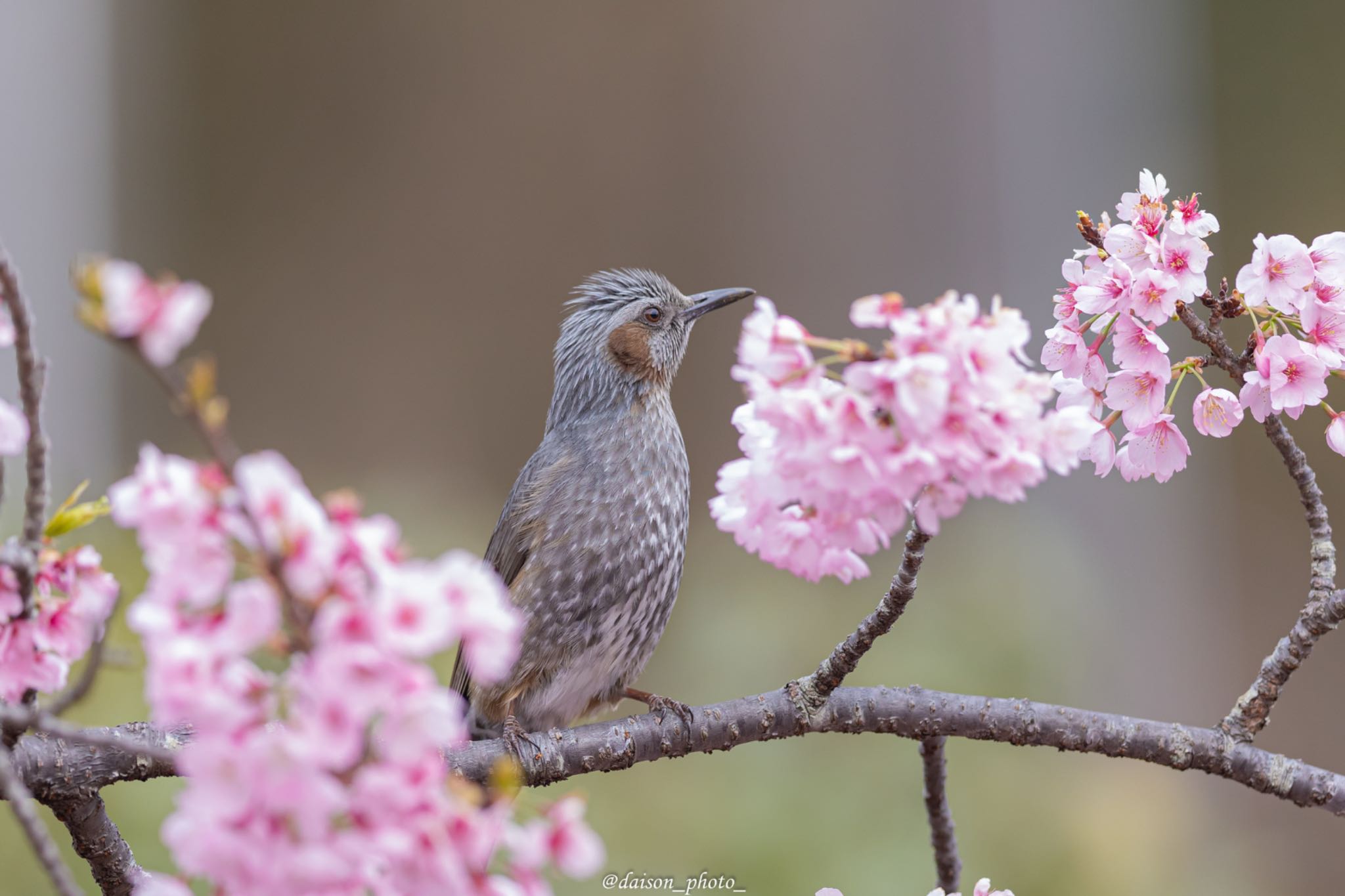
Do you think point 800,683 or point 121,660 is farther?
point 800,683

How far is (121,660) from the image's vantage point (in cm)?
119

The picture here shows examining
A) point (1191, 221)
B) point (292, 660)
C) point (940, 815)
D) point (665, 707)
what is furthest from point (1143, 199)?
point (292, 660)

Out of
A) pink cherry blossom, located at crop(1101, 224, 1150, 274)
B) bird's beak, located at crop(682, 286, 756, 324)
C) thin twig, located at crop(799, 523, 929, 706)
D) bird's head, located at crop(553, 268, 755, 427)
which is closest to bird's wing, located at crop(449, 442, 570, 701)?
bird's head, located at crop(553, 268, 755, 427)

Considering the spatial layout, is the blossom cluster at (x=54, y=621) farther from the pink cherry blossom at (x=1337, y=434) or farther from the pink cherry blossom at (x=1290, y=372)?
the pink cherry blossom at (x=1337, y=434)

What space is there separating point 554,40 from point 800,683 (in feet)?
17.5

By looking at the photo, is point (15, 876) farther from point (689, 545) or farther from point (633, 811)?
point (689, 545)

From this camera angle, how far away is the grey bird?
2.43m

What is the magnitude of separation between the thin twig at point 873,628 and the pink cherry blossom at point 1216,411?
1.22ft

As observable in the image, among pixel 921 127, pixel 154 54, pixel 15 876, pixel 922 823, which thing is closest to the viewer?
pixel 15 876

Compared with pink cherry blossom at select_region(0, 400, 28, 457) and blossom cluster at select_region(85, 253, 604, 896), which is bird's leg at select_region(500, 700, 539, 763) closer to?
pink cherry blossom at select_region(0, 400, 28, 457)

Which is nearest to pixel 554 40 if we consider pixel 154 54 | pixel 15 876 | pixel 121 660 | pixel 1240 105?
pixel 154 54

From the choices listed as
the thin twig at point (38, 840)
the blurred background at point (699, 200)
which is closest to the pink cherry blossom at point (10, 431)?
the thin twig at point (38, 840)

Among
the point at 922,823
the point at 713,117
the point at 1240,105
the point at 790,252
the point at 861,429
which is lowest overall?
the point at 922,823

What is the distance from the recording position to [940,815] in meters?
1.85
